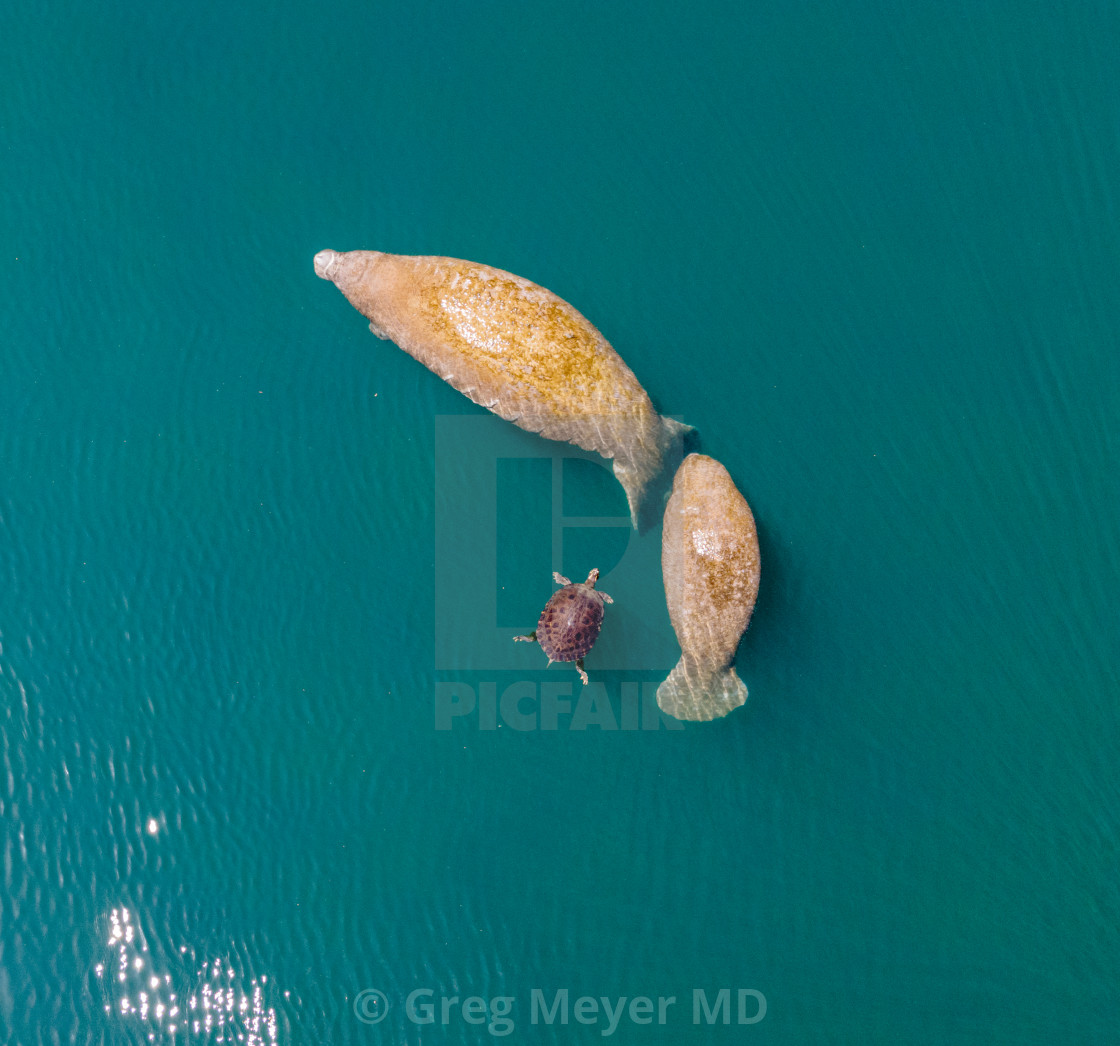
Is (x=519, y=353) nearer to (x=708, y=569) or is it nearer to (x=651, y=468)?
(x=651, y=468)

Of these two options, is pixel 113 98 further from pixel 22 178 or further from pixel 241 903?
pixel 241 903

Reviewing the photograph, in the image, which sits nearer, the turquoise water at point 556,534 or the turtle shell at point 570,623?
the turtle shell at point 570,623

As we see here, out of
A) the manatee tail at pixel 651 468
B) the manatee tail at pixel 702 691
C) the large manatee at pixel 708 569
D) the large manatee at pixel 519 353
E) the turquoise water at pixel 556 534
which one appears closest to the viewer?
the large manatee at pixel 519 353

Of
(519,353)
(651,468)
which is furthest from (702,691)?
(519,353)

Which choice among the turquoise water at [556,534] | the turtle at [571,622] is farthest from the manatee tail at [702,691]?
the turtle at [571,622]

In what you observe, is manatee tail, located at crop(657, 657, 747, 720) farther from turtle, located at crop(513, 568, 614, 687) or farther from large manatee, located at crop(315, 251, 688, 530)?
large manatee, located at crop(315, 251, 688, 530)

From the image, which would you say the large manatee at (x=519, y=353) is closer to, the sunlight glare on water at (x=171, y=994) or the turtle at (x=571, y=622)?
the turtle at (x=571, y=622)

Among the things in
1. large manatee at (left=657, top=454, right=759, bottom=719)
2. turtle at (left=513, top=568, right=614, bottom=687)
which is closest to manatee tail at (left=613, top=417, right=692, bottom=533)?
large manatee at (left=657, top=454, right=759, bottom=719)
